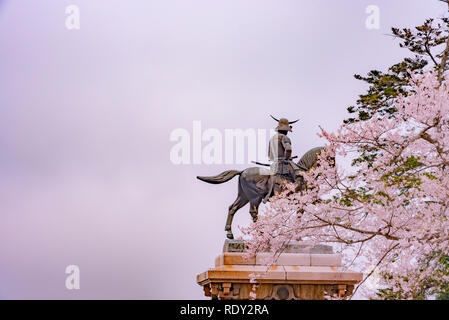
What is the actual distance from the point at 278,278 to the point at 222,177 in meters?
2.67

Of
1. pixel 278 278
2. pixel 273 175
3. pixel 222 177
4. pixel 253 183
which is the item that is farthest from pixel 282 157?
pixel 278 278

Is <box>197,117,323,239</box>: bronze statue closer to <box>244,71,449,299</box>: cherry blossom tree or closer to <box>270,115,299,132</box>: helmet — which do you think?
<box>270,115,299,132</box>: helmet

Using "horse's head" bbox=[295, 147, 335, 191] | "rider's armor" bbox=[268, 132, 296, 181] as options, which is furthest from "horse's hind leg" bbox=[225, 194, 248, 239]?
"horse's head" bbox=[295, 147, 335, 191]

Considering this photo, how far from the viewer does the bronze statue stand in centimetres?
1398

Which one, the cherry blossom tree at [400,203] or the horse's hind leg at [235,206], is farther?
the horse's hind leg at [235,206]

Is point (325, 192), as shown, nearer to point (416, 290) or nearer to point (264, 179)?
point (416, 290)

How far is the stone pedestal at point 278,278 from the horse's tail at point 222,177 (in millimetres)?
1673

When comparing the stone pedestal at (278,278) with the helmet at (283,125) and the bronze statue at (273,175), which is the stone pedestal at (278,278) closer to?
the bronze statue at (273,175)

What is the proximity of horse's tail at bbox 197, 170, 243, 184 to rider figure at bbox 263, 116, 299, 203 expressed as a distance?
83 cm

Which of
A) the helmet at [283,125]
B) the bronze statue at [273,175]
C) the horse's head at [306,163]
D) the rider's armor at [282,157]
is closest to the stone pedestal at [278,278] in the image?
the bronze statue at [273,175]

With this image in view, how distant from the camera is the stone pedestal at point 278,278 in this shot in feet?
42.7

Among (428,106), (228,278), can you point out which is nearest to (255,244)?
(228,278)

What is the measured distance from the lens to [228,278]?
1301cm
